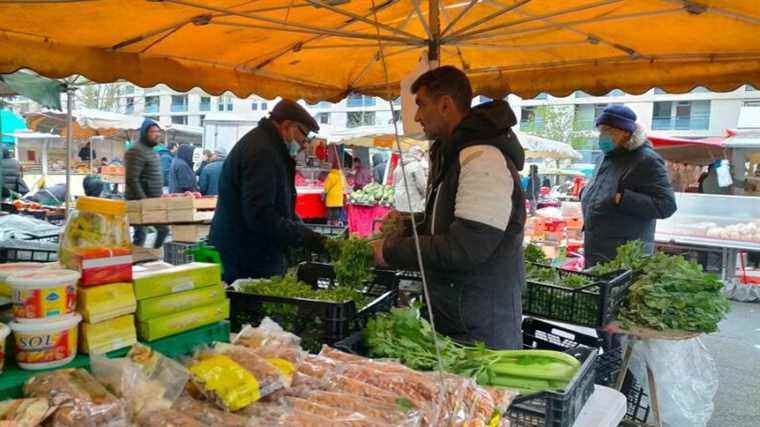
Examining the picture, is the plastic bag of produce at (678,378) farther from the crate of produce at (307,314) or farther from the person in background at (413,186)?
the person in background at (413,186)

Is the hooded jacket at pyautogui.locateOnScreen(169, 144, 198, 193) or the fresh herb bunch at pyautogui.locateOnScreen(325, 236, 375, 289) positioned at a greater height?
the hooded jacket at pyautogui.locateOnScreen(169, 144, 198, 193)

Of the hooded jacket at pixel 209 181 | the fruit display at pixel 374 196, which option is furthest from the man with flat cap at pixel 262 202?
the fruit display at pixel 374 196

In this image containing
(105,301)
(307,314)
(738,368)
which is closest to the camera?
(105,301)

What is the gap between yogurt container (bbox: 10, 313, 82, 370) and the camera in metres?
1.38

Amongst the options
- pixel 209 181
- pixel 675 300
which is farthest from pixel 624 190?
pixel 209 181

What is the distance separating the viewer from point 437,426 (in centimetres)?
149

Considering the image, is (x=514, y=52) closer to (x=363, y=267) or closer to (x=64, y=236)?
(x=363, y=267)

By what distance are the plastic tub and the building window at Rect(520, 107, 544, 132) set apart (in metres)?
39.8

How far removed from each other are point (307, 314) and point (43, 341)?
1.00 meters

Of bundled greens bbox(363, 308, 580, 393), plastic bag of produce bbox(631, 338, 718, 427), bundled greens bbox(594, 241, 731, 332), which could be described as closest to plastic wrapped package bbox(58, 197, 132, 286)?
bundled greens bbox(363, 308, 580, 393)

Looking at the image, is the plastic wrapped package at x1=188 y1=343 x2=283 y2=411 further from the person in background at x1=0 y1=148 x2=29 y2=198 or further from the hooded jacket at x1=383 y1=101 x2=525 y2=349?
the person in background at x1=0 y1=148 x2=29 y2=198

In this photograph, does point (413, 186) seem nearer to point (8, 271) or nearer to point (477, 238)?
point (477, 238)

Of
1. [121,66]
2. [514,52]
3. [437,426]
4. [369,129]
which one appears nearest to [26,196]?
[369,129]

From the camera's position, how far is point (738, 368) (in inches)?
221
